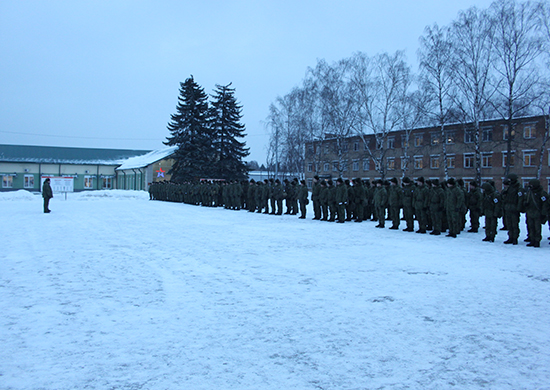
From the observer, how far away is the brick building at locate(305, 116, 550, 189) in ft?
143

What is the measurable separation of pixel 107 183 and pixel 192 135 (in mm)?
29900

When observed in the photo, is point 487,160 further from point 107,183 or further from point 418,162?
point 107,183

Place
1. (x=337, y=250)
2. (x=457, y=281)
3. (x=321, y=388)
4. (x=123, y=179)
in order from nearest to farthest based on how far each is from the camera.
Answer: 1. (x=321, y=388)
2. (x=457, y=281)
3. (x=337, y=250)
4. (x=123, y=179)

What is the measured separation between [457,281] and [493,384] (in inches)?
151

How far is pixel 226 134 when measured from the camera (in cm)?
5059

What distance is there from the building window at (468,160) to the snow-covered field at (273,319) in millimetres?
43237

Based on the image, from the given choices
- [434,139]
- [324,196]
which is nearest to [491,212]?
[324,196]

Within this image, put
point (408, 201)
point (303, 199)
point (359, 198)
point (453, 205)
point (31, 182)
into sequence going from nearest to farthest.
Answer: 1. point (453, 205)
2. point (408, 201)
3. point (359, 198)
4. point (303, 199)
5. point (31, 182)

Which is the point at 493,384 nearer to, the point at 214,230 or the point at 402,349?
the point at 402,349

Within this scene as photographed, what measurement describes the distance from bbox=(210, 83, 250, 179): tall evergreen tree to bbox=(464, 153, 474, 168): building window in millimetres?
25590

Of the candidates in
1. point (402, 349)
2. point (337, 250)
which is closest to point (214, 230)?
point (337, 250)

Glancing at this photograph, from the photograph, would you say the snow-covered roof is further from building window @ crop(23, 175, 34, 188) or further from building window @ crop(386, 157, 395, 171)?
building window @ crop(386, 157, 395, 171)

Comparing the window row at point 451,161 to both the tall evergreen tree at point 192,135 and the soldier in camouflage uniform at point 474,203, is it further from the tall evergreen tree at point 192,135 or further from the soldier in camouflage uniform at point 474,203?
the soldier in camouflage uniform at point 474,203

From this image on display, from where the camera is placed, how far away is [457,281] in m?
7.14
